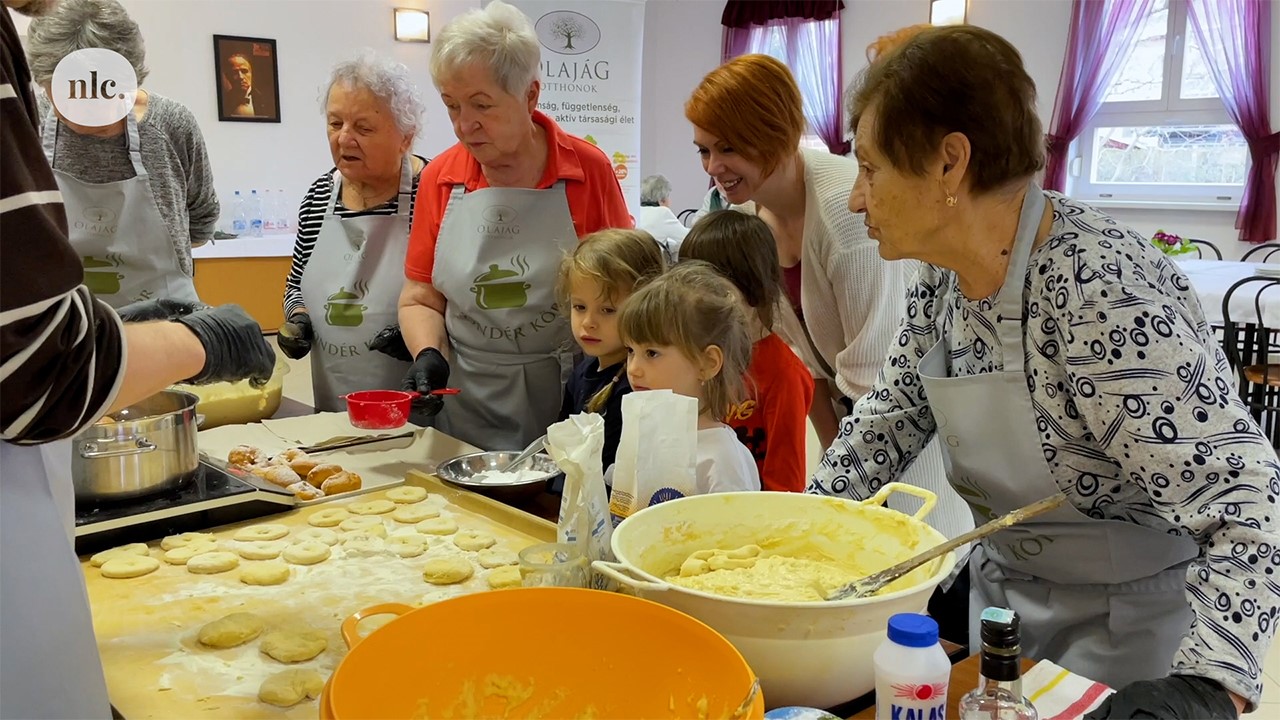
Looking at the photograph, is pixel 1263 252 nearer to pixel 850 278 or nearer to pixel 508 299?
pixel 850 278

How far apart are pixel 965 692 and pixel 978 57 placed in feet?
2.53

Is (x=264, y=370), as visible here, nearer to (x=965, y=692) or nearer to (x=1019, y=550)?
(x=965, y=692)

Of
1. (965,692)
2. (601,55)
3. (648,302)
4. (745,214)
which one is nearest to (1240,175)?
(601,55)

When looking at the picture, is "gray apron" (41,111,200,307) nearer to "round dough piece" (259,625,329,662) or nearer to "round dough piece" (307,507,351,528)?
"round dough piece" (307,507,351,528)

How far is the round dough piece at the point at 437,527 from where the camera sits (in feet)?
5.19

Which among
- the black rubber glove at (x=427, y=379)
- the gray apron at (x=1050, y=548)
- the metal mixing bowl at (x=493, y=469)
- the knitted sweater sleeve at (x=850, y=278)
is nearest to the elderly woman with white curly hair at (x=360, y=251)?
the black rubber glove at (x=427, y=379)

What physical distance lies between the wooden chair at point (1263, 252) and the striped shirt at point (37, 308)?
667 centimetres

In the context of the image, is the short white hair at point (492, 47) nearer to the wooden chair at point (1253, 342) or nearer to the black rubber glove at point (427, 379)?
the black rubber glove at point (427, 379)

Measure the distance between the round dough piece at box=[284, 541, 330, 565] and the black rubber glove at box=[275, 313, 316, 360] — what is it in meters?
1.13

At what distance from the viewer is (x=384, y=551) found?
150 centimetres

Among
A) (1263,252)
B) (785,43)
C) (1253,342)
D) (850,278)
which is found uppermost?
(785,43)

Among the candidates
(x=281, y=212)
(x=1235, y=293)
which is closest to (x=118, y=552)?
(x=1235, y=293)

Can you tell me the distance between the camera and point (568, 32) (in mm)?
6746

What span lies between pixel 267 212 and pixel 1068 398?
22.2 feet
